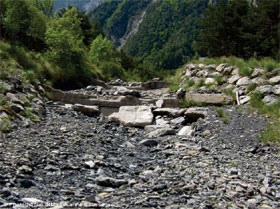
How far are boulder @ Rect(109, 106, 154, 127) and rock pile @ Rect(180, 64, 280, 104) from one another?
4362 mm

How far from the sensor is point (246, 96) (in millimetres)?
11883

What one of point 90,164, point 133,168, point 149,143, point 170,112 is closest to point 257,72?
point 170,112

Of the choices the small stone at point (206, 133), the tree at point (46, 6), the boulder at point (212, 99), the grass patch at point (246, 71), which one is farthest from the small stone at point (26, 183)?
the tree at point (46, 6)

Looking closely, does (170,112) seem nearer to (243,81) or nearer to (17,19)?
(243,81)

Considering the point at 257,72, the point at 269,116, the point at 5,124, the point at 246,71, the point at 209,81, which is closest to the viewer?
the point at 5,124

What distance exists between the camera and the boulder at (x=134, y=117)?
32.8 ft

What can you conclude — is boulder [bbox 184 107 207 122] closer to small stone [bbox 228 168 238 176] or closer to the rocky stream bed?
the rocky stream bed

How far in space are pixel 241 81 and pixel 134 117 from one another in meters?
6.63

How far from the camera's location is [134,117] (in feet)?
33.8

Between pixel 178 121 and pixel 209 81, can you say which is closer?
pixel 178 121

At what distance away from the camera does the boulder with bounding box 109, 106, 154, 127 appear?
10.0 m

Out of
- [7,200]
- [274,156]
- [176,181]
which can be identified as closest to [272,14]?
[274,156]

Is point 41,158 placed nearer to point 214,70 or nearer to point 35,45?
point 214,70

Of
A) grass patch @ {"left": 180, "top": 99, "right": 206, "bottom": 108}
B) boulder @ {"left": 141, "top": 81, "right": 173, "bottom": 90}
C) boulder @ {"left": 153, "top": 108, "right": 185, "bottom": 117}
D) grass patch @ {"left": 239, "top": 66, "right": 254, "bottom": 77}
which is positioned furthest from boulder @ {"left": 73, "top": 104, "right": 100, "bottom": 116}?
boulder @ {"left": 141, "top": 81, "right": 173, "bottom": 90}
